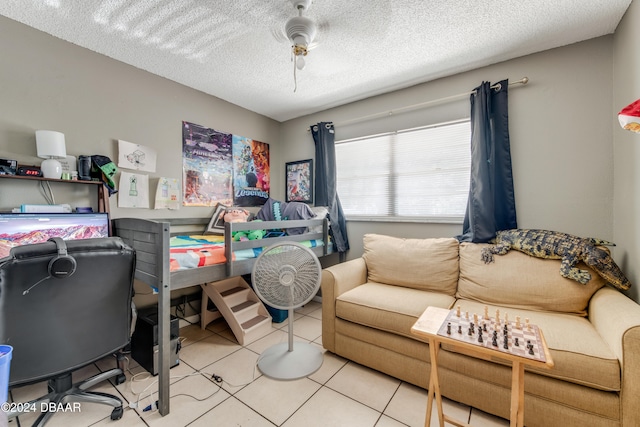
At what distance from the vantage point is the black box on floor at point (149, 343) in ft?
5.77

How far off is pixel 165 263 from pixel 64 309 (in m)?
0.43

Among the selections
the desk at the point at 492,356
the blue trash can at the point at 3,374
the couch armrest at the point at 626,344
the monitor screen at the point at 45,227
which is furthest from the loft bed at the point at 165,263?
the couch armrest at the point at 626,344

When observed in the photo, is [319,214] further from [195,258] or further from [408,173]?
[195,258]

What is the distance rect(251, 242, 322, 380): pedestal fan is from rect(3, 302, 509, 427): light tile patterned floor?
0.08 m

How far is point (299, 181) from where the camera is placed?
11.4 ft

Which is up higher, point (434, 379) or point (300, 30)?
point (300, 30)

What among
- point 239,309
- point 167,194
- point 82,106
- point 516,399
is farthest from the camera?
point 167,194

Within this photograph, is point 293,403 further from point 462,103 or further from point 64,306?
point 462,103

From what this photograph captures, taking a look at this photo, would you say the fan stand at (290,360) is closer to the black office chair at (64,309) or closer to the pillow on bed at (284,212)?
the black office chair at (64,309)

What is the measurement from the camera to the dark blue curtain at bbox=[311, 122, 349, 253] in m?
2.98

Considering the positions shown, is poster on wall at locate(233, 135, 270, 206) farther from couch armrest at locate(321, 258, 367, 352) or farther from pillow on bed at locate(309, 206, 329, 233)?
couch armrest at locate(321, 258, 367, 352)

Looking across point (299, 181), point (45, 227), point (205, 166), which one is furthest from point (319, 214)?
point (45, 227)

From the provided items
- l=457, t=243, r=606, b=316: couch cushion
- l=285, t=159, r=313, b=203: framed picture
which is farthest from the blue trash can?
l=285, t=159, r=313, b=203: framed picture

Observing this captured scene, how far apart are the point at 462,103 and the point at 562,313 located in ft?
6.02
